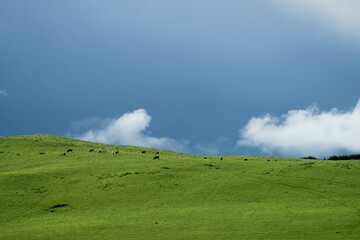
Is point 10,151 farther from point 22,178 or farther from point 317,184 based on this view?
point 317,184

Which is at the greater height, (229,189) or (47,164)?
(47,164)

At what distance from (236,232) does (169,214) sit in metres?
8.46

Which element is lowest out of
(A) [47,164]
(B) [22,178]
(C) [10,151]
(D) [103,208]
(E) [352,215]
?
(E) [352,215]

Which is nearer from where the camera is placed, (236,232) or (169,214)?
(236,232)

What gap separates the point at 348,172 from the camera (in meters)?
55.0

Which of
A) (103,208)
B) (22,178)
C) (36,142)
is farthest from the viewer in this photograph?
(36,142)

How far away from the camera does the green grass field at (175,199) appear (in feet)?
113

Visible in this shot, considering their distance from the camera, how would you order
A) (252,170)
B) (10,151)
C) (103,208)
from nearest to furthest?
(103,208)
(252,170)
(10,151)

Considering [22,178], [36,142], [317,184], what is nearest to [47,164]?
[22,178]

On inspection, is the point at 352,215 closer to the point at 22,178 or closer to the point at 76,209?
the point at 76,209

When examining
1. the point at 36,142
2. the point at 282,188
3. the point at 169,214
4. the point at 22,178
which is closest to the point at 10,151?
the point at 36,142

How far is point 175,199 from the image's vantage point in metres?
44.3

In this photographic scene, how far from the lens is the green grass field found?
34.6 m

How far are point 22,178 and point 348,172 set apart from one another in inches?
2014
